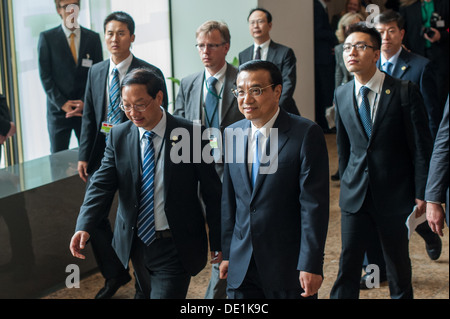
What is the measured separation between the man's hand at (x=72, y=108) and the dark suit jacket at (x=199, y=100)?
1367 mm

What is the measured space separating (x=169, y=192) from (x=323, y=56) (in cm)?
736

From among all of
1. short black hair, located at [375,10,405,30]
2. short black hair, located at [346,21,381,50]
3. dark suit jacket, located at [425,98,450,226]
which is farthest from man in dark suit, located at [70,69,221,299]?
short black hair, located at [375,10,405,30]

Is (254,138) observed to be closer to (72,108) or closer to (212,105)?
(212,105)

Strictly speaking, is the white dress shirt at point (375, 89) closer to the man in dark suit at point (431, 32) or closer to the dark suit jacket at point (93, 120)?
the dark suit jacket at point (93, 120)

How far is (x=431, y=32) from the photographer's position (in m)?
9.12

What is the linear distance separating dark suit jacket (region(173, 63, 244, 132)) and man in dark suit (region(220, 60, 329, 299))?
136 centimetres

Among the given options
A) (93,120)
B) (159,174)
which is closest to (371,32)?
(159,174)

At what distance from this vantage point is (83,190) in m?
5.49

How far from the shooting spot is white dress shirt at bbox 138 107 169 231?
Result: 3.62 m

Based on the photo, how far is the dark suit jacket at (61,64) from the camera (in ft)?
19.9

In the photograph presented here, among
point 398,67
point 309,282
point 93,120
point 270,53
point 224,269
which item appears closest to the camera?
point 309,282

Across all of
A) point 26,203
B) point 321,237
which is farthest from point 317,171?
point 26,203

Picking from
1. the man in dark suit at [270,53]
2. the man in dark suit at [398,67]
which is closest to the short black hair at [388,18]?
the man in dark suit at [398,67]

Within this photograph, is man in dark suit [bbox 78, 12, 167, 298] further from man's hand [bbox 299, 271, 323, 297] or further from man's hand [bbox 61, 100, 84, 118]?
man's hand [bbox 299, 271, 323, 297]
